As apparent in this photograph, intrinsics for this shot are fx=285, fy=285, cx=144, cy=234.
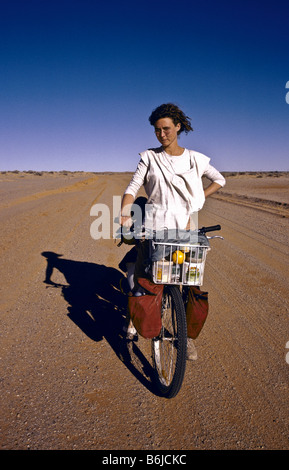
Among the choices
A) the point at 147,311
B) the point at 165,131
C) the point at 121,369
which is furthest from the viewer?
the point at 121,369

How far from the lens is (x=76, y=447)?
79.2 inches

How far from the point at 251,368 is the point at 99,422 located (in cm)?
156

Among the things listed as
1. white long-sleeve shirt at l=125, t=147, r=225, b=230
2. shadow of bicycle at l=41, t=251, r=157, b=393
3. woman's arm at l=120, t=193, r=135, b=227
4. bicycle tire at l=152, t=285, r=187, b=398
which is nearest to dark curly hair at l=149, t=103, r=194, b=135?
white long-sleeve shirt at l=125, t=147, r=225, b=230

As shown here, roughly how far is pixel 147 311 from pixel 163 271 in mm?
352

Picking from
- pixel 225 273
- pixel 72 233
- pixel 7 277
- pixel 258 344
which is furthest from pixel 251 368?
pixel 72 233

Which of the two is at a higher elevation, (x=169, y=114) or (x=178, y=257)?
(x=169, y=114)

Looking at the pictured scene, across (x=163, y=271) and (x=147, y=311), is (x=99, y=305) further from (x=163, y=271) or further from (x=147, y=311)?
(x=163, y=271)

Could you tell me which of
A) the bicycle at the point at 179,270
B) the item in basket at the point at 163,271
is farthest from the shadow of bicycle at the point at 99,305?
the item in basket at the point at 163,271

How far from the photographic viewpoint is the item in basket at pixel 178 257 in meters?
2.14

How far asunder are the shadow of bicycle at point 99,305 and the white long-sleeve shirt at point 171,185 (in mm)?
1493

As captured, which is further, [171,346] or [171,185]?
[171,346]

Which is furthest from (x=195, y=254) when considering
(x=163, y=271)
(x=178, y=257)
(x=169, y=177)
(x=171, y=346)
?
(x=171, y=346)

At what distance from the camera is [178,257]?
2.14m

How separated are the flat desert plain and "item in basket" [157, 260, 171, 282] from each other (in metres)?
1.12
